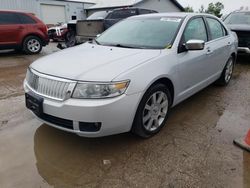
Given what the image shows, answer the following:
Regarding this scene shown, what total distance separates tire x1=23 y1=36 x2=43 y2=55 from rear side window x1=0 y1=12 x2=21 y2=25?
723 millimetres

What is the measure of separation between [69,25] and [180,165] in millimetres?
8432

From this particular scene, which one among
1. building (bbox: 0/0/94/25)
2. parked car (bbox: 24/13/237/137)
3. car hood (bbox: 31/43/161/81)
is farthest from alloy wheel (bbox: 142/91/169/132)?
building (bbox: 0/0/94/25)

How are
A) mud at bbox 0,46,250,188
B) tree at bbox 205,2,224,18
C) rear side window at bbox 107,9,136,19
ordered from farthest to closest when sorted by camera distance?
tree at bbox 205,2,224,18 < rear side window at bbox 107,9,136,19 < mud at bbox 0,46,250,188

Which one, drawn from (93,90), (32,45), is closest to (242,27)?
(93,90)

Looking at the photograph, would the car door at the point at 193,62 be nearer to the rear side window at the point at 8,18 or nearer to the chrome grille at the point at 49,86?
the chrome grille at the point at 49,86

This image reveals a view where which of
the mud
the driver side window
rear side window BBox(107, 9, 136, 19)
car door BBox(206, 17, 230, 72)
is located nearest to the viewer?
the mud

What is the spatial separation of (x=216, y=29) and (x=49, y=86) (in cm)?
351

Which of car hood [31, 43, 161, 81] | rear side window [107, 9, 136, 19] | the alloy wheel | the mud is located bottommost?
the mud

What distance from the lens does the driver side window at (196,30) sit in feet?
12.0

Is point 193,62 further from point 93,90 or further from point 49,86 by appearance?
point 49,86

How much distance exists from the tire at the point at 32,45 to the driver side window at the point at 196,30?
719 cm

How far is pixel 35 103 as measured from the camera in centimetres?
273

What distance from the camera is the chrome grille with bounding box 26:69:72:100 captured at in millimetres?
2523

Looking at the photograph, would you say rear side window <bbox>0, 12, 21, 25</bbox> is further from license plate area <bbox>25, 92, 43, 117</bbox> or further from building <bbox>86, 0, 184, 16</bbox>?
building <bbox>86, 0, 184, 16</bbox>
